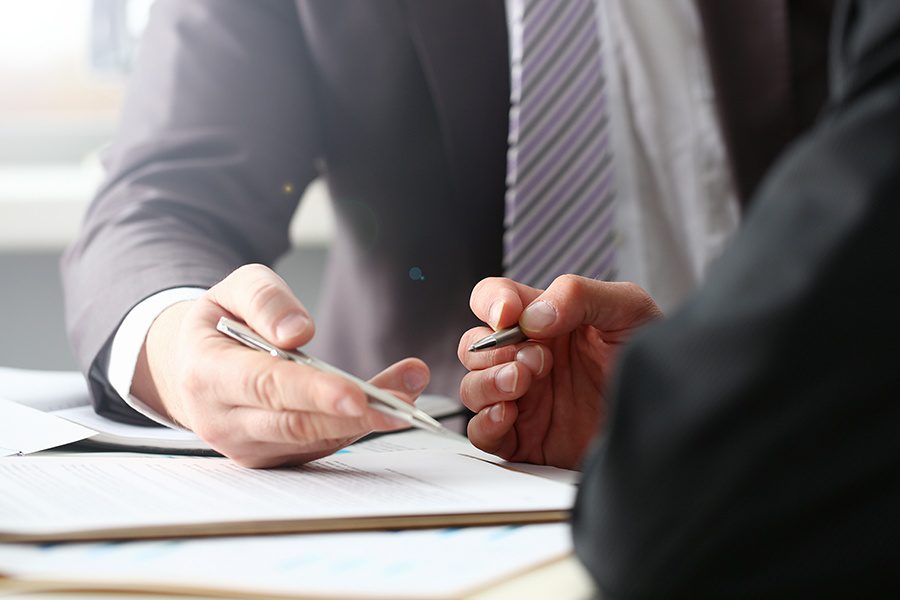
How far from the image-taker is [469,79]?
84 centimetres

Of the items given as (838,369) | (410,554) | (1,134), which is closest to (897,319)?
(838,369)

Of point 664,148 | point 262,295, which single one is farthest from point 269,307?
point 664,148

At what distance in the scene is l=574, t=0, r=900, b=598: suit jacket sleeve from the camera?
0.23m

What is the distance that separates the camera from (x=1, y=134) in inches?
65.4

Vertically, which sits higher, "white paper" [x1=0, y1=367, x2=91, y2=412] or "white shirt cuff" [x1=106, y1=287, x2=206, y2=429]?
"white shirt cuff" [x1=106, y1=287, x2=206, y2=429]

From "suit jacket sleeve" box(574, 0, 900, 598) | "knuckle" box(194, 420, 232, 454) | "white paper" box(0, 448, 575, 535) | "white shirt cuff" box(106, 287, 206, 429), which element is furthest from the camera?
"white shirt cuff" box(106, 287, 206, 429)

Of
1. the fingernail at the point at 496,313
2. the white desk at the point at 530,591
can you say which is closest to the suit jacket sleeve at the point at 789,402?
the white desk at the point at 530,591

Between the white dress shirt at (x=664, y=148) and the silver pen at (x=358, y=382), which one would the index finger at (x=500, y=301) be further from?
the white dress shirt at (x=664, y=148)

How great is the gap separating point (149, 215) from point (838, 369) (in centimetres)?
61

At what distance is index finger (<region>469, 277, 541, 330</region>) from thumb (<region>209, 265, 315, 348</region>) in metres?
0.12

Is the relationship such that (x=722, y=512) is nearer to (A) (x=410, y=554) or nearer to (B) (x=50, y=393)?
(A) (x=410, y=554)

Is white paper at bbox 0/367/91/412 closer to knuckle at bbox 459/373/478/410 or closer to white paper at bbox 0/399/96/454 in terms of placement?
white paper at bbox 0/399/96/454

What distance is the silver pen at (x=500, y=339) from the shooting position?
1.61 ft

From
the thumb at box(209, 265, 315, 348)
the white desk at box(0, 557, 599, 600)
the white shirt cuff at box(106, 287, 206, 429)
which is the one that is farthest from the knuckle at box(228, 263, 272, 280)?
the white desk at box(0, 557, 599, 600)
